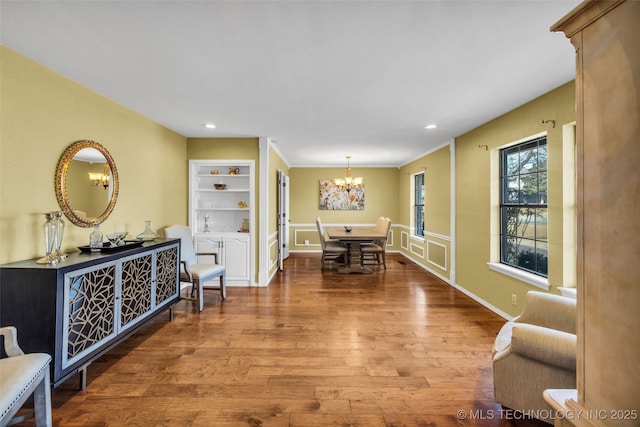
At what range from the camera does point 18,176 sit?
186cm

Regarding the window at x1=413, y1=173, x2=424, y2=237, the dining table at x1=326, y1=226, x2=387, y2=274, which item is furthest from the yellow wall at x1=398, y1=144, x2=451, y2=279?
the dining table at x1=326, y1=226, x2=387, y2=274

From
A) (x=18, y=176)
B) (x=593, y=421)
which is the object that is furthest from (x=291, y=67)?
(x=593, y=421)

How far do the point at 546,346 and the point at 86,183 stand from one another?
357 cm

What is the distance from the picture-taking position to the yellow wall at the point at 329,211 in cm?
702

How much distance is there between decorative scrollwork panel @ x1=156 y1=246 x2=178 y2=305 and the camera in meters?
2.68

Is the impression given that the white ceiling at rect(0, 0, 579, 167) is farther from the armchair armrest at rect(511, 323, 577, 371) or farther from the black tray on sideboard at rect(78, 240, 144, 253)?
the armchair armrest at rect(511, 323, 577, 371)

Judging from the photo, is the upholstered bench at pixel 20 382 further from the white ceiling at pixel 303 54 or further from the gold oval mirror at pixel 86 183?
the white ceiling at pixel 303 54

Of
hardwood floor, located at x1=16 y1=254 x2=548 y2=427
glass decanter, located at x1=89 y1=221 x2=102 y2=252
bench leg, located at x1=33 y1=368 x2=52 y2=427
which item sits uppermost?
glass decanter, located at x1=89 y1=221 x2=102 y2=252

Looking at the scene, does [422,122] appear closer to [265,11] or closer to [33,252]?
[265,11]

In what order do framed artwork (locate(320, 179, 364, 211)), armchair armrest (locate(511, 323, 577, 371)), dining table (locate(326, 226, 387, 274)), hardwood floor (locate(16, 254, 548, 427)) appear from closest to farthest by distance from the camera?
armchair armrest (locate(511, 323, 577, 371)), hardwood floor (locate(16, 254, 548, 427)), dining table (locate(326, 226, 387, 274)), framed artwork (locate(320, 179, 364, 211))

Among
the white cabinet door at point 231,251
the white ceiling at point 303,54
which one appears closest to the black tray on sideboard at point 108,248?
the white ceiling at point 303,54

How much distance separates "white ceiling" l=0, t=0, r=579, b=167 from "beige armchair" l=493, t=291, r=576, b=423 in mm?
1738

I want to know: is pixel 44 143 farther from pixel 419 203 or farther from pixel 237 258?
pixel 419 203

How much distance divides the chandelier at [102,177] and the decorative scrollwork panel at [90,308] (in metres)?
0.96
